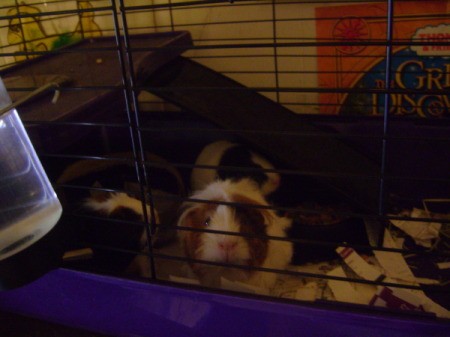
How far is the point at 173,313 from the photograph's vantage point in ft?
2.55

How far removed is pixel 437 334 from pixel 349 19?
1193 mm

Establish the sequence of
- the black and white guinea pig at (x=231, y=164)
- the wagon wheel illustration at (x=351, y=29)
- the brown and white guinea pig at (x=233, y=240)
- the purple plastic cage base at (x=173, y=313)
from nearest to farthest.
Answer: the purple plastic cage base at (x=173, y=313) → the brown and white guinea pig at (x=233, y=240) → the black and white guinea pig at (x=231, y=164) → the wagon wheel illustration at (x=351, y=29)

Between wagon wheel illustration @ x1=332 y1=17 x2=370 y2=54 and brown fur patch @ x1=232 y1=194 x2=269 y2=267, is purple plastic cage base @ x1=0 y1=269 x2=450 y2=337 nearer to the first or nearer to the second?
brown fur patch @ x1=232 y1=194 x2=269 y2=267

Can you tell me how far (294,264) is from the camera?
1049 millimetres

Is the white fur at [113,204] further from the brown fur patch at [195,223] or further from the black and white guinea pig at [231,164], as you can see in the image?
the black and white guinea pig at [231,164]

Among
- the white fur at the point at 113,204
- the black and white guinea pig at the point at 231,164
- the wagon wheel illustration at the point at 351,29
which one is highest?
the wagon wheel illustration at the point at 351,29

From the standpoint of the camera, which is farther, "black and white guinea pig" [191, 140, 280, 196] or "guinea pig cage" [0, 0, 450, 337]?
"black and white guinea pig" [191, 140, 280, 196]

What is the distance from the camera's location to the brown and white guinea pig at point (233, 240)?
96 cm

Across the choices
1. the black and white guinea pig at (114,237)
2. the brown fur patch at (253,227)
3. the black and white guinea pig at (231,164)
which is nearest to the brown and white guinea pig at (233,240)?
the brown fur patch at (253,227)

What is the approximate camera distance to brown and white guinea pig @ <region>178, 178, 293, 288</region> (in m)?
0.96

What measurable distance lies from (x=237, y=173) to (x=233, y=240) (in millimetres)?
469

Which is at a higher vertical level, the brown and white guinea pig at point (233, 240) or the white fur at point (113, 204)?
the white fur at point (113, 204)

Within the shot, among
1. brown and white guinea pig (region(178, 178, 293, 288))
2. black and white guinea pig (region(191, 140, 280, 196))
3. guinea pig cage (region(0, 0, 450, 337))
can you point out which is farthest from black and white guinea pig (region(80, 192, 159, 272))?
black and white guinea pig (region(191, 140, 280, 196))

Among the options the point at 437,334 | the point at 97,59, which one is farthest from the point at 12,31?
the point at 437,334
